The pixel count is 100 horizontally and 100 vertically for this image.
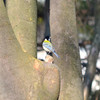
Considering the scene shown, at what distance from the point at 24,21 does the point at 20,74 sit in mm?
1005

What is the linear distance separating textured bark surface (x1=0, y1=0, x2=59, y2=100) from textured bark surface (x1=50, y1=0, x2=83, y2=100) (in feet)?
2.83

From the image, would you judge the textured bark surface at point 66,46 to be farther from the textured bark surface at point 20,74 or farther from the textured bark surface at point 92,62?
the textured bark surface at point 92,62

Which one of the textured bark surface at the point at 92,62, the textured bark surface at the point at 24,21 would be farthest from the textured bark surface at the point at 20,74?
the textured bark surface at the point at 92,62

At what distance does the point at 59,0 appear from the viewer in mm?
4414

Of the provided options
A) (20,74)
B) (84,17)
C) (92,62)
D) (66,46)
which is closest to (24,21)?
(66,46)

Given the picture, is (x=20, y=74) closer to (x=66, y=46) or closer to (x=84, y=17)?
(x=66, y=46)

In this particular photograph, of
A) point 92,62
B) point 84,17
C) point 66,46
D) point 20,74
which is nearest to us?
point 20,74

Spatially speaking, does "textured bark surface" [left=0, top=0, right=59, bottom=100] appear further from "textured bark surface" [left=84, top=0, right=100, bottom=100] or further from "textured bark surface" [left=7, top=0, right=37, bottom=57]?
"textured bark surface" [left=84, top=0, right=100, bottom=100]

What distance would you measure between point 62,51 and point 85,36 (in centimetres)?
560

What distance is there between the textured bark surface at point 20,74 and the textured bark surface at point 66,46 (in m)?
0.86

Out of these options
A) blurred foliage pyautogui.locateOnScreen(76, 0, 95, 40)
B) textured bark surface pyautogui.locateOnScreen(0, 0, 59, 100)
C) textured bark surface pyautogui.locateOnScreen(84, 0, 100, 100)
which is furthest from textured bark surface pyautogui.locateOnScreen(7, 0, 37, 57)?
blurred foliage pyautogui.locateOnScreen(76, 0, 95, 40)

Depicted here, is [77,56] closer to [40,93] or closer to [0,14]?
[40,93]

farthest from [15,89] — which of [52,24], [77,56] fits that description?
[52,24]

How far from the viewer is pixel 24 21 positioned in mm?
3619
